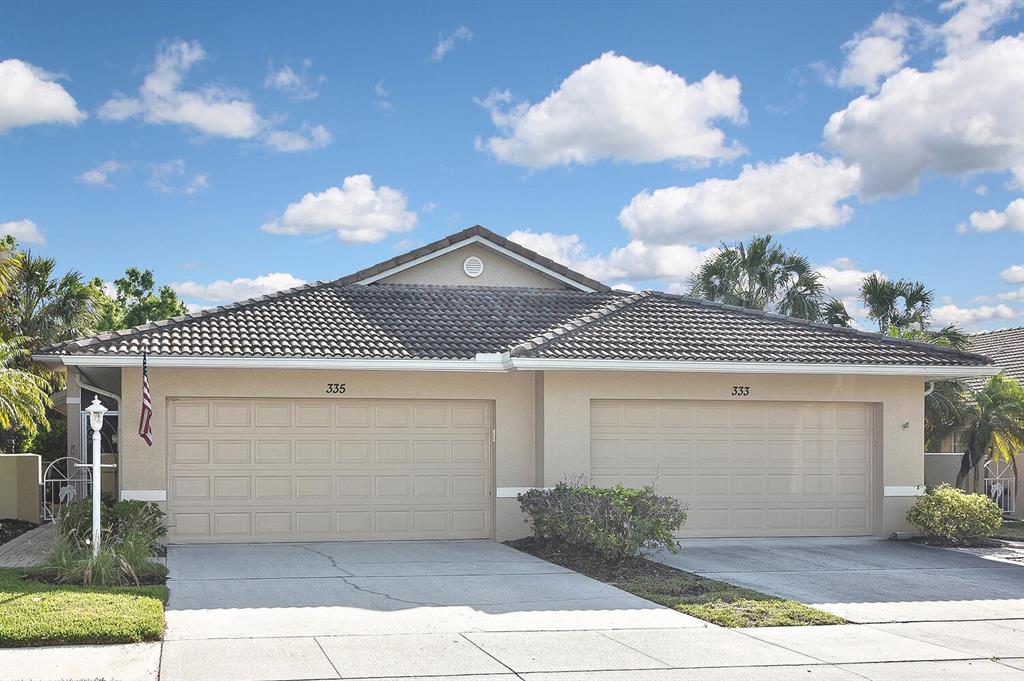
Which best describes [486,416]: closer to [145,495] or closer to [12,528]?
[145,495]

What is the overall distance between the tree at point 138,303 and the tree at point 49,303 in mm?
10438

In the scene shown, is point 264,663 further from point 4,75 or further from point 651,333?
point 4,75

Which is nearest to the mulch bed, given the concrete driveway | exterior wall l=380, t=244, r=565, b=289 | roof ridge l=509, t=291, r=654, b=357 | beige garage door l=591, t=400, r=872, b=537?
exterior wall l=380, t=244, r=565, b=289

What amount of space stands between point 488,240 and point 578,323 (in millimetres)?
3920

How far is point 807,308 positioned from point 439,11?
16.9m

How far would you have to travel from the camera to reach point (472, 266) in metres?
20.8

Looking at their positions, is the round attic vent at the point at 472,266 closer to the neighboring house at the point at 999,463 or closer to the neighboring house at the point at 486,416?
the neighboring house at the point at 486,416

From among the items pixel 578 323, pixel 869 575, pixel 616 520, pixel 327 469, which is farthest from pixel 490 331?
pixel 869 575

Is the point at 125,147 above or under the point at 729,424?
above

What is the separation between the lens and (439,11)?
17578 millimetres

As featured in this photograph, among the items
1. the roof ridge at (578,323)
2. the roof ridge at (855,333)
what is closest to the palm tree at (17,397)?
the roof ridge at (578,323)

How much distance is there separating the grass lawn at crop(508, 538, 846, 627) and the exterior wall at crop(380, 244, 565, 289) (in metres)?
7.19

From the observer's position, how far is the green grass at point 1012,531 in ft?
59.4

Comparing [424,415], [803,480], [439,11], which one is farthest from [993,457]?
[439,11]
